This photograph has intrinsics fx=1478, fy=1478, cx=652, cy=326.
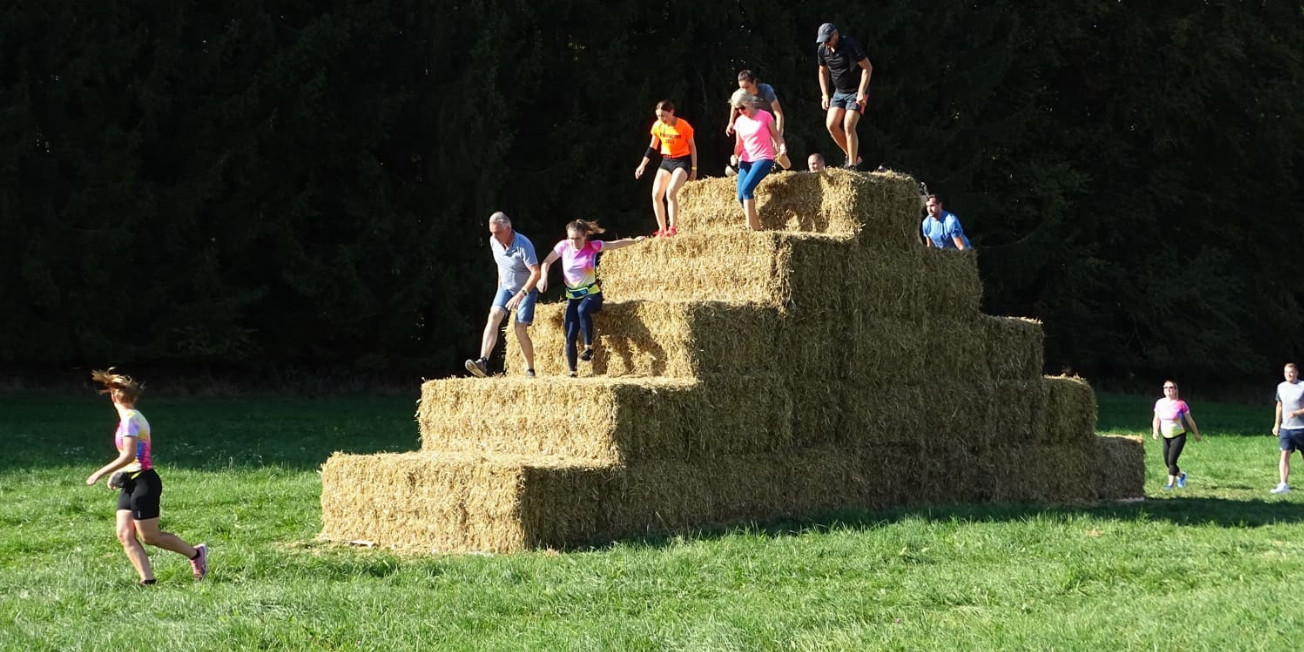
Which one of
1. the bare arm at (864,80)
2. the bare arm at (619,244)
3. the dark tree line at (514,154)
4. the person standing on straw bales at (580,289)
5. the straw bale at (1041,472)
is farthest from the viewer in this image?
the dark tree line at (514,154)

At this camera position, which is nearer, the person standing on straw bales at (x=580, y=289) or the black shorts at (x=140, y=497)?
the black shorts at (x=140, y=497)

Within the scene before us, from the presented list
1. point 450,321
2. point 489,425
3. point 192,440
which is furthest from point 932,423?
point 450,321

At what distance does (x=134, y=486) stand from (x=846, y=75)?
346 inches

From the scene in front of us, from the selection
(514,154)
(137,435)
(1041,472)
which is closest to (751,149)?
(1041,472)

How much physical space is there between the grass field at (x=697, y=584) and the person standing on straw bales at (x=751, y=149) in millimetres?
3490

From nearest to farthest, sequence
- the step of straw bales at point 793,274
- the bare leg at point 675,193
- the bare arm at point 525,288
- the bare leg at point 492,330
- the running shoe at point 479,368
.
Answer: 1. the bare arm at point 525,288
2. the running shoe at point 479,368
3. the step of straw bales at point 793,274
4. the bare leg at point 492,330
5. the bare leg at point 675,193

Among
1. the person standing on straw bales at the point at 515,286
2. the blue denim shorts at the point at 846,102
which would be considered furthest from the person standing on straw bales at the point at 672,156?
the person standing on straw bales at the point at 515,286

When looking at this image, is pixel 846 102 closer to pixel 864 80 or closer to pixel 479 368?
pixel 864 80

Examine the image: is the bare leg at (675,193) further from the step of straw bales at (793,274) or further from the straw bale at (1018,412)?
the straw bale at (1018,412)

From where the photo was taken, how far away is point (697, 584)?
932 cm

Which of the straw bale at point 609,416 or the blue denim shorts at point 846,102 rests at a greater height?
the blue denim shorts at point 846,102

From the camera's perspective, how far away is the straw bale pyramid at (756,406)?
1175 cm

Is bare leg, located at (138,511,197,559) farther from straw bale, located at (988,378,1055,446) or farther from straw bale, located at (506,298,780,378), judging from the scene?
straw bale, located at (988,378,1055,446)

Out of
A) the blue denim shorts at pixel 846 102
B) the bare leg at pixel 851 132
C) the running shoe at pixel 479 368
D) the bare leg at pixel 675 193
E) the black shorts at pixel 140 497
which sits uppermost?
the blue denim shorts at pixel 846 102
